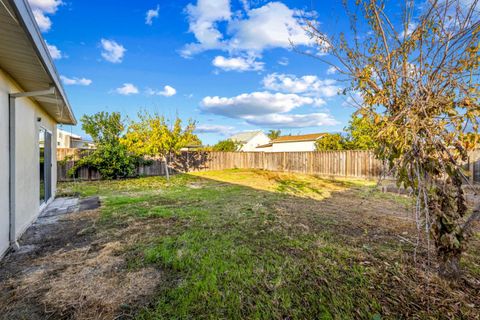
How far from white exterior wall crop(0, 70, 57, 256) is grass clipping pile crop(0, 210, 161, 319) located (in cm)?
88

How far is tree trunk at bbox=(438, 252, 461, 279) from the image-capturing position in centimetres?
205

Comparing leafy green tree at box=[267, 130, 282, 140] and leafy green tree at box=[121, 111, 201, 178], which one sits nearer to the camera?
leafy green tree at box=[121, 111, 201, 178]

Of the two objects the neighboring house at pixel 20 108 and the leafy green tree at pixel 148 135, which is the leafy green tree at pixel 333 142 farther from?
the neighboring house at pixel 20 108

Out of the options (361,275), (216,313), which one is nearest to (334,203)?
(361,275)

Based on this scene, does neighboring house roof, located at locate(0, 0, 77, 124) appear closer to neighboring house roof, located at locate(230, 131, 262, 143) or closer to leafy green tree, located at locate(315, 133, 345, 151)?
leafy green tree, located at locate(315, 133, 345, 151)

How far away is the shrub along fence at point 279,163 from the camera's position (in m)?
10.9

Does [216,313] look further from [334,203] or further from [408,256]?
[334,203]

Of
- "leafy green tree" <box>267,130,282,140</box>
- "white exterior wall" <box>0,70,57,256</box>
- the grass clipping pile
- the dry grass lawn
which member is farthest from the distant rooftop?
the grass clipping pile

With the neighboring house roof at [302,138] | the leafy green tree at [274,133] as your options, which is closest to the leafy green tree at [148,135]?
the neighboring house roof at [302,138]

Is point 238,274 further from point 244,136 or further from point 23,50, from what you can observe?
point 244,136

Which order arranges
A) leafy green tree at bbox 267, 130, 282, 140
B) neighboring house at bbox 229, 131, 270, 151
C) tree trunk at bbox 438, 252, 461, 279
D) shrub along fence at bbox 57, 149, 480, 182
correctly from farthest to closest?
leafy green tree at bbox 267, 130, 282, 140 → neighboring house at bbox 229, 131, 270, 151 → shrub along fence at bbox 57, 149, 480, 182 → tree trunk at bbox 438, 252, 461, 279

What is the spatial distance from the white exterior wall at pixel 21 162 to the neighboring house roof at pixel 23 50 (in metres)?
0.20

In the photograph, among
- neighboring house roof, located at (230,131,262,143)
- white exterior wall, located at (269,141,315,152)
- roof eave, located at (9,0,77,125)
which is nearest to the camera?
roof eave, located at (9,0,77,125)

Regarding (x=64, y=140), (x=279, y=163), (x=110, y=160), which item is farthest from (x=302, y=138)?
→ (x=64, y=140)
